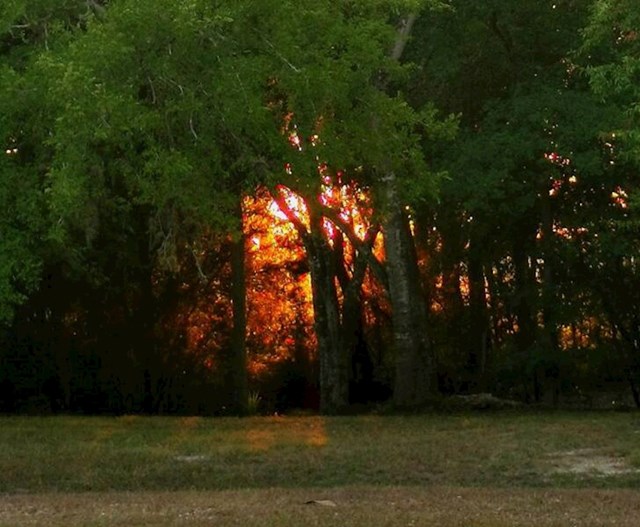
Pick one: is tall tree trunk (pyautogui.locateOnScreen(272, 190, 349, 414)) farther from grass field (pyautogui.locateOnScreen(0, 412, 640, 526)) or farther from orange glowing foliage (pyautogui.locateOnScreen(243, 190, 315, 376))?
grass field (pyautogui.locateOnScreen(0, 412, 640, 526))

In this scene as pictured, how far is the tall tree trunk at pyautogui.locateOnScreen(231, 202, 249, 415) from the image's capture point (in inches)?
1211

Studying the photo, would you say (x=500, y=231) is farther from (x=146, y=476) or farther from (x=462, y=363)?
(x=146, y=476)

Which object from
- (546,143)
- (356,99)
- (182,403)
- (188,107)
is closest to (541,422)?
(546,143)

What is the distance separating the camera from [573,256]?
27469 millimetres

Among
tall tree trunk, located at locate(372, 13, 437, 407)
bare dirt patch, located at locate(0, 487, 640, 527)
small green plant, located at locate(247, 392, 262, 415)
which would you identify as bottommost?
bare dirt patch, located at locate(0, 487, 640, 527)

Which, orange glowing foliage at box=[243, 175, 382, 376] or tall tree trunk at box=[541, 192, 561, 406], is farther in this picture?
orange glowing foliage at box=[243, 175, 382, 376]

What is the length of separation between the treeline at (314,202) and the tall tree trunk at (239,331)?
78 millimetres

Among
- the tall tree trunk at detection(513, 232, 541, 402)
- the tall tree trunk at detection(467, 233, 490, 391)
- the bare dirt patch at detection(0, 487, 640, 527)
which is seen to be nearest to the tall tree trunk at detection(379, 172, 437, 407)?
the tall tree trunk at detection(513, 232, 541, 402)

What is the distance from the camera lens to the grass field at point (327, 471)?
11945 millimetres

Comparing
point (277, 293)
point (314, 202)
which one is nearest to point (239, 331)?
point (277, 293)

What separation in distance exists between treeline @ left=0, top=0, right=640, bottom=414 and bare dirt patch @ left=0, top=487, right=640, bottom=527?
3.40 m

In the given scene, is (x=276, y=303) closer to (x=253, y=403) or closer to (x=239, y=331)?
(x=239, y=331)

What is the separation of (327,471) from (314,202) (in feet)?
11.4

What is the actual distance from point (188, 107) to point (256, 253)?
1843 centimetres
